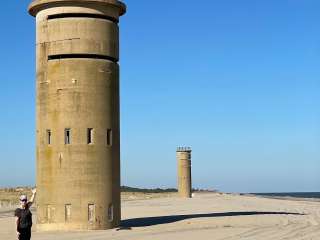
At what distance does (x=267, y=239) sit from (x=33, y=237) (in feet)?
29.1

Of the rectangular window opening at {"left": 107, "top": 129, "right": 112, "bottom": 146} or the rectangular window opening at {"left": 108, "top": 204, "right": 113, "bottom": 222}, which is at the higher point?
the rectangular window opening at {"left": 107, "top": 129, "right": 112, "bottom": 146}

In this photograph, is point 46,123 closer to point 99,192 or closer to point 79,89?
point 79,89

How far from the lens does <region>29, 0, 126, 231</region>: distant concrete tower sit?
990 inches

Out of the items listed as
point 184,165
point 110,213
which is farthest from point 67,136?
point 184,165

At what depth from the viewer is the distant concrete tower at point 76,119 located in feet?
82.5

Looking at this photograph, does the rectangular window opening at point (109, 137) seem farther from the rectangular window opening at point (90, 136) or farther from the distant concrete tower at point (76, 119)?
the rectangular window opening at point (90, 136)

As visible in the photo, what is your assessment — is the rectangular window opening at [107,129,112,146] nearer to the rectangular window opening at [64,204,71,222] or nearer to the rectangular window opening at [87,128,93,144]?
the rectangular window opening at [87,128,93,144]

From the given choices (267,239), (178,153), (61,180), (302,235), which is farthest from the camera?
(178,153)

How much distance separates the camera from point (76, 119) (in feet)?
83.1

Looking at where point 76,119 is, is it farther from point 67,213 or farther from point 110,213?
point 110,213

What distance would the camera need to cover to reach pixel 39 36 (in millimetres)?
26609

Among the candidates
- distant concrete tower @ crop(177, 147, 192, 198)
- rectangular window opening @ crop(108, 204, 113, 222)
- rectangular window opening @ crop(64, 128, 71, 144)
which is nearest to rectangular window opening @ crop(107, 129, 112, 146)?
rectangular window opening @ crop(64, 128, 71, 144)

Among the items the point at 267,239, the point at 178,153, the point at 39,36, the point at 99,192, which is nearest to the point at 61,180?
the point at 99,192

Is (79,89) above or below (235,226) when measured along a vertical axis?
above
